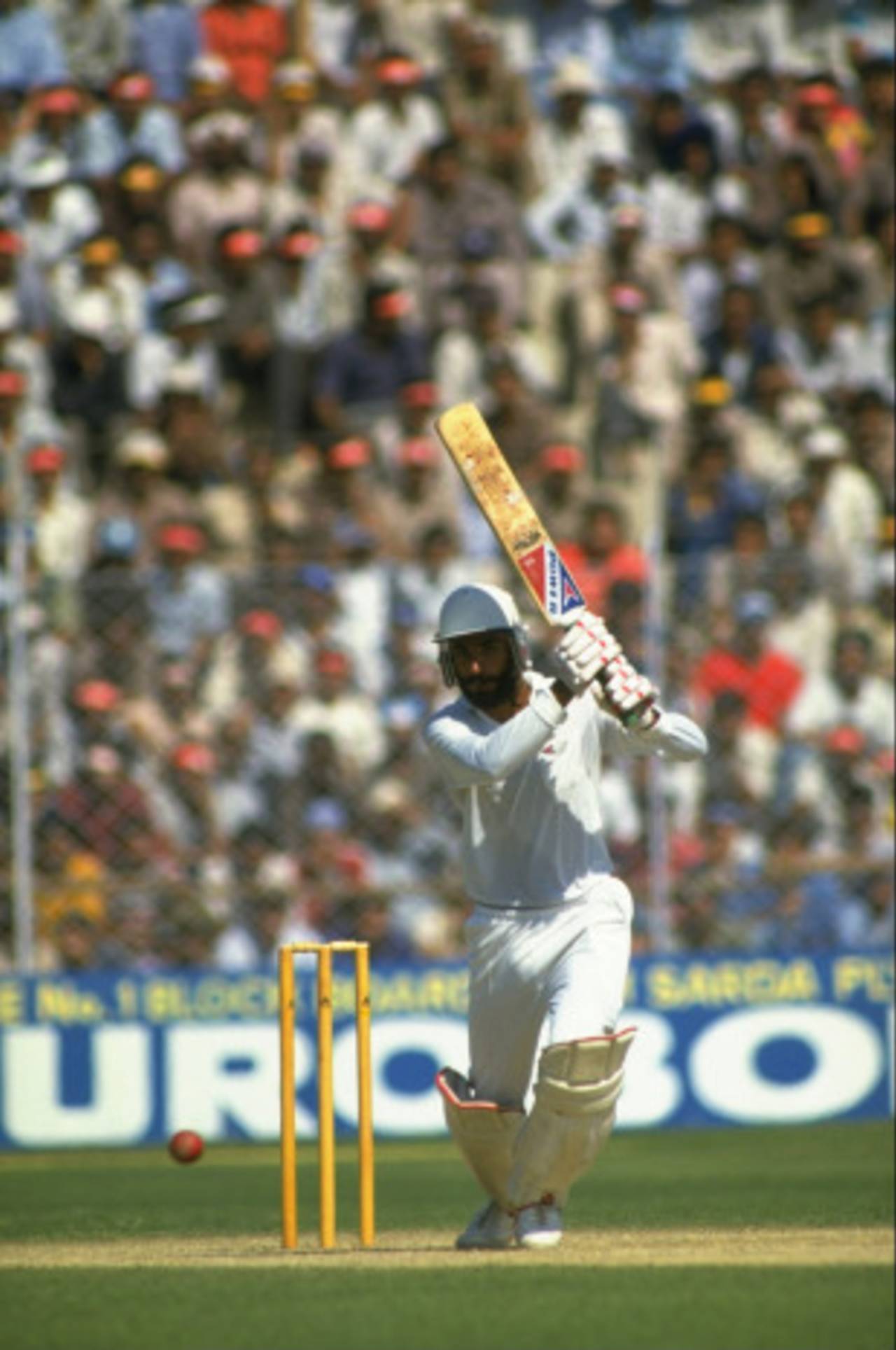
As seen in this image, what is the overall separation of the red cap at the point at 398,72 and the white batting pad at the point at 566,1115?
846 centimetres

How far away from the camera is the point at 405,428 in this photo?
12.9m

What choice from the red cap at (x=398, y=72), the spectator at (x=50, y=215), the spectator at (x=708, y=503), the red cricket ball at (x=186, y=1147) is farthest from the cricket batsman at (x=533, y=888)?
the red cap at (x=398, y=72)

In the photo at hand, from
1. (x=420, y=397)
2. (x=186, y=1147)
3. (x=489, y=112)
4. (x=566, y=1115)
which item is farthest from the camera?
(x=489, y=112)

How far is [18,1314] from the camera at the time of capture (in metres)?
6.19

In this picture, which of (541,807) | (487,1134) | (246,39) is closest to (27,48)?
(246,39)

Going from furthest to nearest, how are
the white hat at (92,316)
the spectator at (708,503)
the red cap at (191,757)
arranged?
the white hat at (92,316) < the spectator at (708,503) < the red cap at (191,757)

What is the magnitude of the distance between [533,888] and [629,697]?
55cm

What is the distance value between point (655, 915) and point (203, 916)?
1.82m

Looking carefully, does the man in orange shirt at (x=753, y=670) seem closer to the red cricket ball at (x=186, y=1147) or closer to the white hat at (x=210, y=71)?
the red cricket ball at (x=186, y=1147)

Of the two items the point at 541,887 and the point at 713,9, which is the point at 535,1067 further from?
the point at 713,9

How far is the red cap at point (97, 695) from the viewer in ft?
38.0

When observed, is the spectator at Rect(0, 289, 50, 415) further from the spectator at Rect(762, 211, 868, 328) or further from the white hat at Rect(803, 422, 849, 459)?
the spectator at Rect(762, 211, 868, 328)

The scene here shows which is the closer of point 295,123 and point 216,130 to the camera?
point 216,130

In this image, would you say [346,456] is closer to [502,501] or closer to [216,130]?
[216,130]
